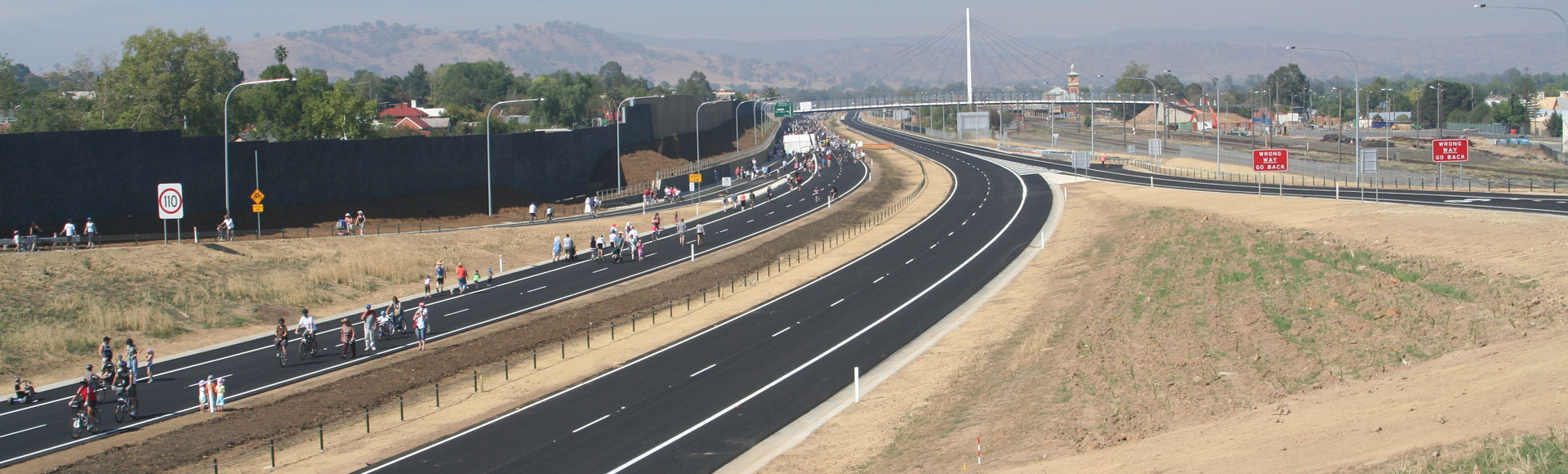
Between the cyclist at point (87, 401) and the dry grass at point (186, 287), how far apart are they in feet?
25.2

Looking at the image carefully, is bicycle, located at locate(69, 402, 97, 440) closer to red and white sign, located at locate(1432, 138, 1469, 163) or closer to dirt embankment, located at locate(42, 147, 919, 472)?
dirt embankment, located at locate(42, 147, 919, 472)

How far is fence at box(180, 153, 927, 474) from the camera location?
2619 cm

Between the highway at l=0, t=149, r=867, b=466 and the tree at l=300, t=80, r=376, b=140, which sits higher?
the tree at l=300, t=80, r=376, b=140

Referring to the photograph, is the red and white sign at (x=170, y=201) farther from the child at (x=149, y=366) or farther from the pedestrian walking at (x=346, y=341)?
the child at (x=149, y=366)

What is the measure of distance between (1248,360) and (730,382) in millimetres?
13627

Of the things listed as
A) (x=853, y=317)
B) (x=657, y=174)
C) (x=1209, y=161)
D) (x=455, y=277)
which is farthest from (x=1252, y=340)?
(x=1209, y=161)

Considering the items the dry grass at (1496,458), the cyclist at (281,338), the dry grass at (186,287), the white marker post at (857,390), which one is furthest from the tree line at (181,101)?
the dry grass at (1496,458)

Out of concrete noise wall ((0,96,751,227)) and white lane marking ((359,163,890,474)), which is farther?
concrete noise wall ((0,96,751,227))

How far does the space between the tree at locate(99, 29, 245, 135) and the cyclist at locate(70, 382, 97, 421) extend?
5442 centimetres

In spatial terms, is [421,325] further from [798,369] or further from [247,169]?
[247,169]

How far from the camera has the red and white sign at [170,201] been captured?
45.4 metres

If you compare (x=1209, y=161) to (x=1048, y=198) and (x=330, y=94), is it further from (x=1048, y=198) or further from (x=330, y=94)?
(x=330, y=94)

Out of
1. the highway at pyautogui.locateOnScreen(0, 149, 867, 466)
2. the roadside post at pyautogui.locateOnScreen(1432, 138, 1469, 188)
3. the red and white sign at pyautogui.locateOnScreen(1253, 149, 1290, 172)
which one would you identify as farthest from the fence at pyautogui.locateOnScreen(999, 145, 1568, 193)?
the highway at pyautogui.locateOnScreen(0, 149, 867, 466)

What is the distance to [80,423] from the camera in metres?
27.2
